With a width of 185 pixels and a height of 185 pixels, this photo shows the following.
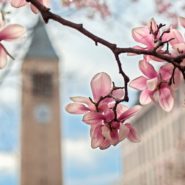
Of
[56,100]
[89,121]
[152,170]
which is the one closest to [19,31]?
[89,121]

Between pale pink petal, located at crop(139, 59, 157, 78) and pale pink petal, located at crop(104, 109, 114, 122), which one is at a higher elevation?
pale pink petal, located at crop(139, 59, 157, 78)

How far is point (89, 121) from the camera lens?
106cm

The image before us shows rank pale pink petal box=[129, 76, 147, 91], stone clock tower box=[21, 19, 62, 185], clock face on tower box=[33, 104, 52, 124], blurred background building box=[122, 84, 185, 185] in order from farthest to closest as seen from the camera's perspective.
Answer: clock face on tower box=[33, 104, 52, 124]
stone clock tower box=[21, 19, 62, 185]
blurred background building box=[122, 84, 185, 185]
pale pink petal box=[129, 76, 147, 91]

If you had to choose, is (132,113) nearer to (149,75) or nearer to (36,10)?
(149,75)

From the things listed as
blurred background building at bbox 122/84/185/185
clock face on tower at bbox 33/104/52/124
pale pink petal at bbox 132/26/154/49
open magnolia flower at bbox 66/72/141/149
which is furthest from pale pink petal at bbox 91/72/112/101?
clock face on tower at bbox 33/104/52/124

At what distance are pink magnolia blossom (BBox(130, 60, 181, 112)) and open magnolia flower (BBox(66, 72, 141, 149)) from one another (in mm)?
39

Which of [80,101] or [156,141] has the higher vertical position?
[156,141]

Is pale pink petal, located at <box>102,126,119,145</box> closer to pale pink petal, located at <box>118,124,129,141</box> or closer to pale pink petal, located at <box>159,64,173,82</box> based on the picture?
pale pink petal, located at <box>118,124,129,141</box>

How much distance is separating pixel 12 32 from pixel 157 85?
0.28 metres

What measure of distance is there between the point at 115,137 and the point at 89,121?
0.06m

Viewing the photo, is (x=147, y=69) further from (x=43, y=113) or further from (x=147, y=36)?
(x=43, y=113)

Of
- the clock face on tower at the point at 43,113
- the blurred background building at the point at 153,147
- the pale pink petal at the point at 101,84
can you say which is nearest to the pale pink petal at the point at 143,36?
the pale pink petal at the point at 101,84

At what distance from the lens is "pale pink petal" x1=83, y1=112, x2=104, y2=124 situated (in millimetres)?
1056

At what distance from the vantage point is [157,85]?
1.06 m
